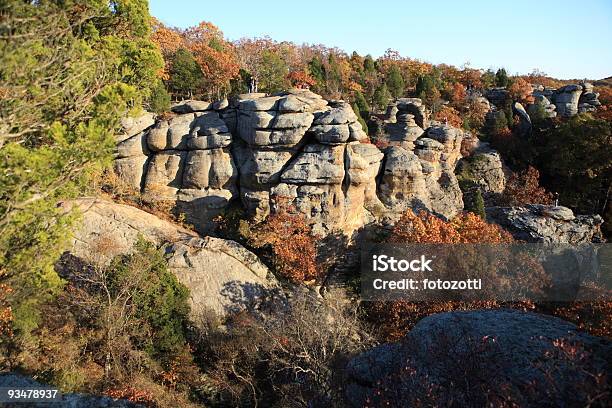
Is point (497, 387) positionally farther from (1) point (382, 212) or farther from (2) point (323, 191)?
(1) point (382, 212)

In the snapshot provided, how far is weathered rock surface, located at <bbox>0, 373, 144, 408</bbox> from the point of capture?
9938 millimetres

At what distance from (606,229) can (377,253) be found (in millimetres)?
19290

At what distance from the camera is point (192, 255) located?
16625 mm

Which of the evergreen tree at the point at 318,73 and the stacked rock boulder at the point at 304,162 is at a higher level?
the evergreen tree at the point at 318,73

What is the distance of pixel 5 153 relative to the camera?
6.33 m

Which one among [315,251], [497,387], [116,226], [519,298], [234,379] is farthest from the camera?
[315,251]

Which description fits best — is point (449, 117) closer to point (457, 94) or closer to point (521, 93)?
point (457, 94)

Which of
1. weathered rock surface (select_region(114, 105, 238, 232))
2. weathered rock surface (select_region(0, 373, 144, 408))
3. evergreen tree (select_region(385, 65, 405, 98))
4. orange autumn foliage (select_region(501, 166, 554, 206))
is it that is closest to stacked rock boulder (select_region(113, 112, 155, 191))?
weathered rock surface (select_region(114, 105, 238, 232))

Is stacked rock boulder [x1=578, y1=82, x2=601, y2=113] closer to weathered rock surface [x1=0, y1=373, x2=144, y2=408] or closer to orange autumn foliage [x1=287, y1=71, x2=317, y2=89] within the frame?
orange autumn foliage [x1=287, y1=71, x2=317, y2=89]

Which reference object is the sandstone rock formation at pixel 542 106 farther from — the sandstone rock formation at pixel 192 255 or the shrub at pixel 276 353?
the sandstone rock formation at pixel 192 255

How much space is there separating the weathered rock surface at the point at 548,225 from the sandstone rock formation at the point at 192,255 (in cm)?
1500

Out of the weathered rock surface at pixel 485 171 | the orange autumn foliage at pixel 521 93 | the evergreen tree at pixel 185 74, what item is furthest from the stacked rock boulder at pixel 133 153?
the orange autumn foliage at pixel 521 93

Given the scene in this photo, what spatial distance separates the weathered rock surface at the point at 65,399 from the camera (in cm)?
994

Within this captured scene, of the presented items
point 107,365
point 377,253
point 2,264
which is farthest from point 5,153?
point 377,253
